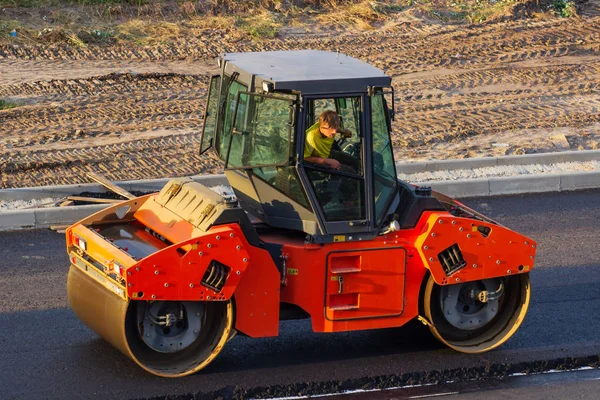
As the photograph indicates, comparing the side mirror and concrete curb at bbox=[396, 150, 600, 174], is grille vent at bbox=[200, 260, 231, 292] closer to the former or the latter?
the side mirror

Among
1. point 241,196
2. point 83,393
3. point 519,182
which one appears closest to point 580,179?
point 519,182

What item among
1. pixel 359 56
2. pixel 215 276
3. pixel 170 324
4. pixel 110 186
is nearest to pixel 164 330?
pixel 170 324

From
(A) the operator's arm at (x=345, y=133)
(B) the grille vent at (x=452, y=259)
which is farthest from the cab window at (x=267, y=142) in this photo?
(B) the grille vent at (x=452, y=259)

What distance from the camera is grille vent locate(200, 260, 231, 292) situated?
7.30 m

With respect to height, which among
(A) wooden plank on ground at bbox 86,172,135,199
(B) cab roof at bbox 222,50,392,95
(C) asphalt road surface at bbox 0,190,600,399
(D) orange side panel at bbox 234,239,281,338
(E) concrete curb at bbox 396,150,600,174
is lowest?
(C) asphalt road surface at bbox 0,190,600,399

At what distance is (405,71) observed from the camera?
59.2ft

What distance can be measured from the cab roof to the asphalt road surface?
88.7 inches

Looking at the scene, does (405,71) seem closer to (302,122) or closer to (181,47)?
(181,47)

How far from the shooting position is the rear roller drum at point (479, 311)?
26.7ft

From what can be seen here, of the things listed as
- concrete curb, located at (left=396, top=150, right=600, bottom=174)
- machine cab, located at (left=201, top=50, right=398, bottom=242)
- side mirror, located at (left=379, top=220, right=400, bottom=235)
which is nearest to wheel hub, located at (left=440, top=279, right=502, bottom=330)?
side mirror, located at (left=379, top=220, right=400, bottom=235)

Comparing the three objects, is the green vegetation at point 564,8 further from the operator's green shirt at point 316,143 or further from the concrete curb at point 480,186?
the operator's green shirt at point 316,143

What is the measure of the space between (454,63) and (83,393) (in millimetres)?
12714

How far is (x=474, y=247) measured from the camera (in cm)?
792

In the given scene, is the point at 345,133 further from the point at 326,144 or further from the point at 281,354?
the point at 281,354
